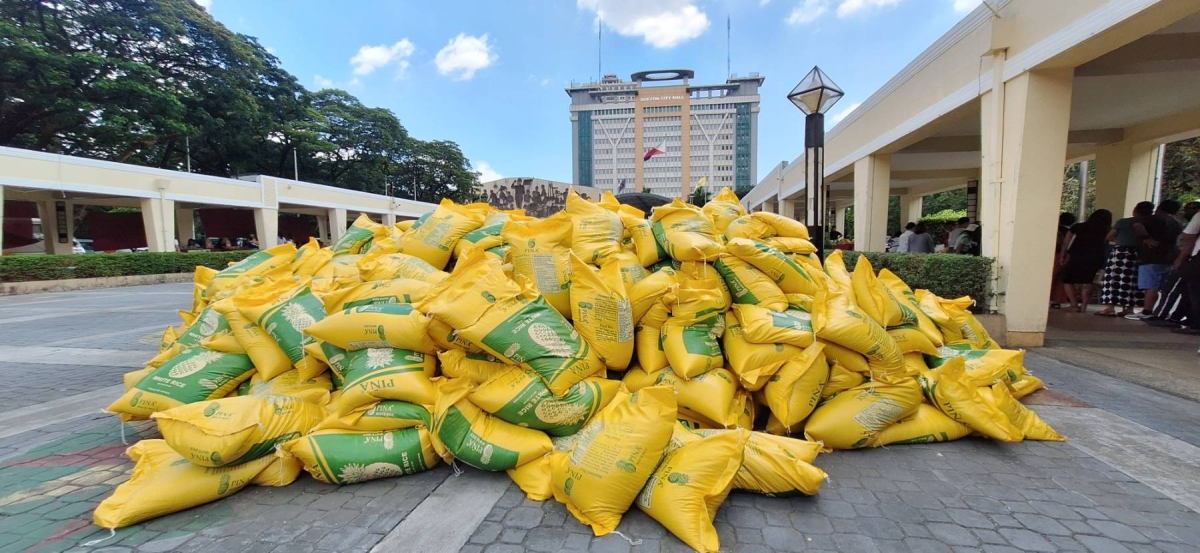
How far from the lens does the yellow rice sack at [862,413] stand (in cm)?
250

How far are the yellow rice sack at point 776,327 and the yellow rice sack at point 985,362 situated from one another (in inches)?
36.6

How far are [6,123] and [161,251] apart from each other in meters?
10.1

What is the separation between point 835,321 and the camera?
2.52 m

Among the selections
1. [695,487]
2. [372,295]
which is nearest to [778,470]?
[695,487]

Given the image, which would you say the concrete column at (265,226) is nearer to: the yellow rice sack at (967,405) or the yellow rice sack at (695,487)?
the yellow rice sack at (695,487)

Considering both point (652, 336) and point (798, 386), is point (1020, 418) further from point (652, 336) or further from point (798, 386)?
point (652, 336)

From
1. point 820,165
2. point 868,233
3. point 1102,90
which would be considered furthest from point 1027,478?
point 868,233

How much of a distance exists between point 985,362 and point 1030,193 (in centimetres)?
291

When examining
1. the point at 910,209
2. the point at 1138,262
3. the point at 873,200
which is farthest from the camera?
the point at 910,209

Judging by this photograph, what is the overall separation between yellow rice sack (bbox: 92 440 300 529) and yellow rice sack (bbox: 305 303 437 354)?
0.60 metres

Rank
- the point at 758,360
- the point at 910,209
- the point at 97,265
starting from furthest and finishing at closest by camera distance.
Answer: the point at 910,209
the point at 97,265
the point at 758,360

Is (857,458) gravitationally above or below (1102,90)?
below

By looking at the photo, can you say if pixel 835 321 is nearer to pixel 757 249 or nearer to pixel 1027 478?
pixel 757 249

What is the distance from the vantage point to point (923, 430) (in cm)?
262
